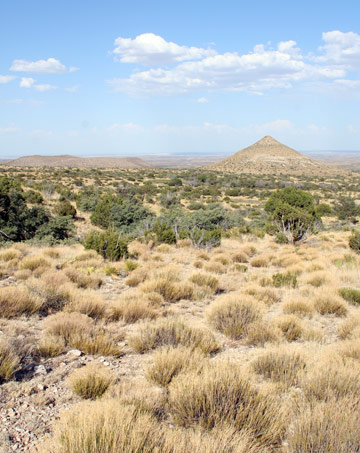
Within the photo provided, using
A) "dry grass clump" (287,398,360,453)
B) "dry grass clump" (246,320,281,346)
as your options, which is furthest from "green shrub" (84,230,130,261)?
"dry grass clump" (287,398,360,453)

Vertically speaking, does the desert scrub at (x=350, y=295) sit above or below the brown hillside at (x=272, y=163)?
below

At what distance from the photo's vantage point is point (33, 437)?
2.49 metres

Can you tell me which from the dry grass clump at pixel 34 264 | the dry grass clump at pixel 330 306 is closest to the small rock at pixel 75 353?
the dry grass clump at pixel 330 306

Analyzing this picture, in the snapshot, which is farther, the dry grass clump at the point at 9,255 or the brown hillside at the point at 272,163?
the brown hillside at the point at 272,163

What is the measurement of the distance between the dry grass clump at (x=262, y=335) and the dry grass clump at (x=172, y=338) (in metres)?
0.57

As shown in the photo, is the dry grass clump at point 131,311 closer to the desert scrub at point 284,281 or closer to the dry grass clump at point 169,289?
the dry grass clump at point 169,289

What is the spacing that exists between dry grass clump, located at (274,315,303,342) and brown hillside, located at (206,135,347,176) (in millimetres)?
83456

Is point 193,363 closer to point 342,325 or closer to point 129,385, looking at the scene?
point 129,385

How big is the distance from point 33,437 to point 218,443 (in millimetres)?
1395

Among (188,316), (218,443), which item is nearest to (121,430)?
(218,443)

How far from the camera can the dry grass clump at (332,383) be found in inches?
117

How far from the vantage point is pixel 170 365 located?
346 centimetres

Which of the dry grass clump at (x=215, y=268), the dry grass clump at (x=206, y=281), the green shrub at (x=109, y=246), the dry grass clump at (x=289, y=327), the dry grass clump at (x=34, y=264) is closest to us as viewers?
the dry grass clump at (x=289, y=327)

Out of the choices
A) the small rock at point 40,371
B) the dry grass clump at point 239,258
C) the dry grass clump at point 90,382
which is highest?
the dry grass clump at point 90,382
